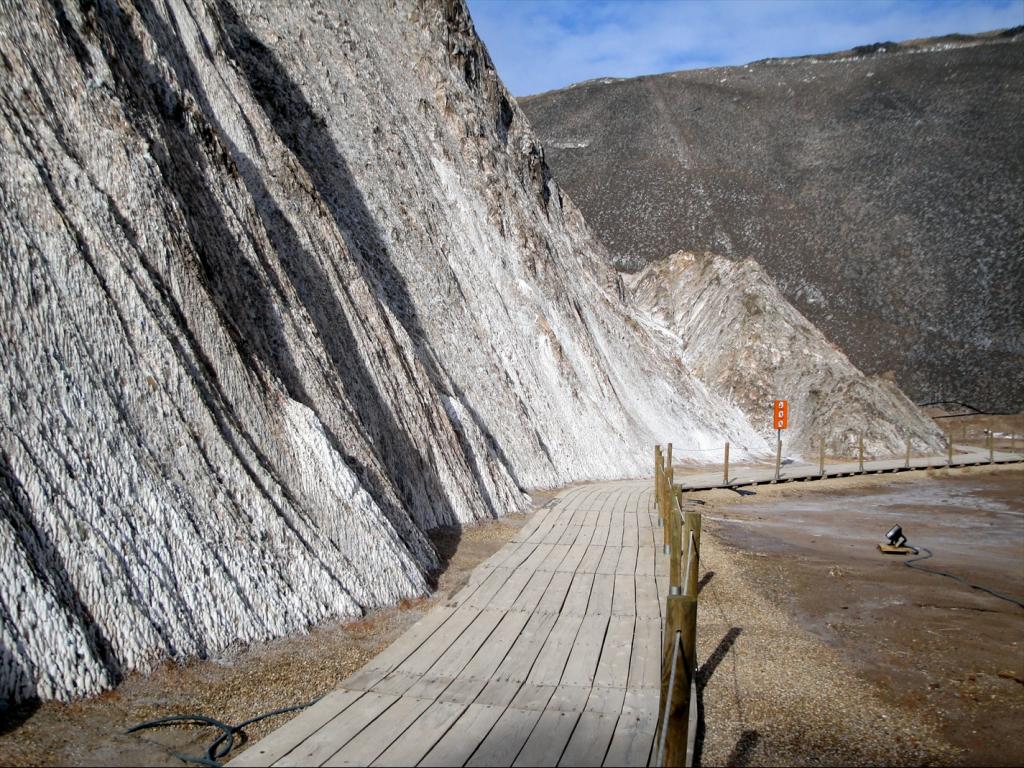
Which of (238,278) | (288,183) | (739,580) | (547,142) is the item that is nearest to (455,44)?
(288,183)

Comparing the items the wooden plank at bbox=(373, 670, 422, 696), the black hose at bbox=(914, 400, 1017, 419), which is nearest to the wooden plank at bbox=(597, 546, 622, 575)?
the wooden plank at bbox=(373, 670, 422, 696)

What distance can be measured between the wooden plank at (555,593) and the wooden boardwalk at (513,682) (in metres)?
0.02

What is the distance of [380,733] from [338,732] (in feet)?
0.75

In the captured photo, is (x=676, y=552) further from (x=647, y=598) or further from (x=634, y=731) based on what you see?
(x=634, y=731)

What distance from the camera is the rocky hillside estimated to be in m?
58.2

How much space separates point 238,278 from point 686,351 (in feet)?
107

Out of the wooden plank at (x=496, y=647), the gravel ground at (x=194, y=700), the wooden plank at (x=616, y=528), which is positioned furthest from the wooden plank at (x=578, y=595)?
the wooden plank at (x=616, y=528)

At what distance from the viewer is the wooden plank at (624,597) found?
21.5ft

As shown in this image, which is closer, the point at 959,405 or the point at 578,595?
the point at 578,595

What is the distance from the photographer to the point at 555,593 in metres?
7.14

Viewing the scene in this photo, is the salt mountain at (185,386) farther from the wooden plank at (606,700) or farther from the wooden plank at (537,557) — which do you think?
the wooden plank at (606,700)

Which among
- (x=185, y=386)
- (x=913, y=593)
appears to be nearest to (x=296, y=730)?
(x=185, y=386)

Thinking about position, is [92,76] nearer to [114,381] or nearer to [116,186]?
[116,186]

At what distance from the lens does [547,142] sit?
77.6 m
